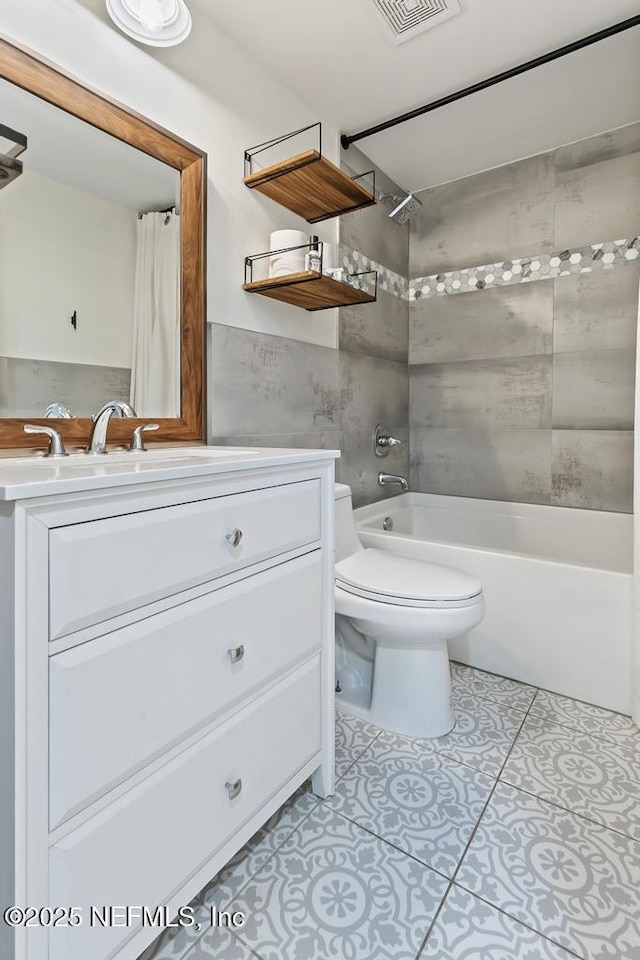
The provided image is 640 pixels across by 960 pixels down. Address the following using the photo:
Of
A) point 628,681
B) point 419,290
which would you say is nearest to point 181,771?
point 628,681

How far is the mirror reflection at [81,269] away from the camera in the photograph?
1148 millimetres

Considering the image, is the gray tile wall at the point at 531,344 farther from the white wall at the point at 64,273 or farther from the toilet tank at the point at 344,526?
the white wall at the point at 64,273

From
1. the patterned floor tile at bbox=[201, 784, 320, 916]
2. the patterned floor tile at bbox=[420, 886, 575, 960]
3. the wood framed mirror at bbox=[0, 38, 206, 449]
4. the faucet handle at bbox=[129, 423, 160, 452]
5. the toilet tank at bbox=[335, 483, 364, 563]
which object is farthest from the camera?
the toilet tank at bbox=[335, 483, 364, 563]

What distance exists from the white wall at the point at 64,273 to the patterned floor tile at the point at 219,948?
4.23ft

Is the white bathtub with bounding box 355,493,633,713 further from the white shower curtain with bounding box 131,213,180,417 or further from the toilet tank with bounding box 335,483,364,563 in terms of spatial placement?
the white shower curtain with bounding box 131,213,180,417

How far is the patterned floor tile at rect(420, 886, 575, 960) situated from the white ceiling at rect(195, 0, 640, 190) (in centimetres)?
242

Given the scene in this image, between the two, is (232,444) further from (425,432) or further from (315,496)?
(425,432)

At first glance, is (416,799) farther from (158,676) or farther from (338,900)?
(158,676)

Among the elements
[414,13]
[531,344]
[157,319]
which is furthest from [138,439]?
[531,344]

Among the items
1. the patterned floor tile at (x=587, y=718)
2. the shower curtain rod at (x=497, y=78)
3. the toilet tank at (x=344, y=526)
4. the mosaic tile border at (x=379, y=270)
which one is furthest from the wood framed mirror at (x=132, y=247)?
the patterned floor tile at (x=587, y=718)

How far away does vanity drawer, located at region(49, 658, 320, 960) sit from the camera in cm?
73

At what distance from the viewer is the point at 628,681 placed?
1659 millimetres

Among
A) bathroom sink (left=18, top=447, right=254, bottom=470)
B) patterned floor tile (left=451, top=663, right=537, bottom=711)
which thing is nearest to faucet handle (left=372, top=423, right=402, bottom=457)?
patterned floor tile (left=451, top=663, right=537, bottom=711)

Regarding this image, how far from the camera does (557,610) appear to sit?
5.80 feet
